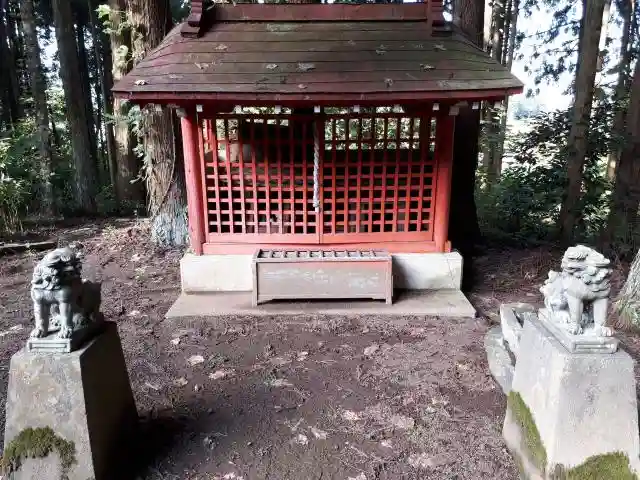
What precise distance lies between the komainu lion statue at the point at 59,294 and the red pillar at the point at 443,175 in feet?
15.0

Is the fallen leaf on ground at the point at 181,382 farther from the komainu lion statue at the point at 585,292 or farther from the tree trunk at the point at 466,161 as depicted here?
the tree trunk at the point at 466,161

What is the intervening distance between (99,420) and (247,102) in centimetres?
373

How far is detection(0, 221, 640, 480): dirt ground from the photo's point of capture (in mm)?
3244

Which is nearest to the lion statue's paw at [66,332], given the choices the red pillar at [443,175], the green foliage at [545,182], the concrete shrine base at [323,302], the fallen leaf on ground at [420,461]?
the fallen leaf on ground at [420,461]

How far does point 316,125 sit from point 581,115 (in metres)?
5.36

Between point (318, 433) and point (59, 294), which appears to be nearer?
point (59, 294)

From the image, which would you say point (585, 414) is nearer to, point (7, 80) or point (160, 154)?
point (160, 154)

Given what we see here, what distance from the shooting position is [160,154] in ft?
26.6

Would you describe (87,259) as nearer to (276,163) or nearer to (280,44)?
(276,163)

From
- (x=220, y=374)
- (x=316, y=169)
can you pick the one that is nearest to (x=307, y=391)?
(x=220, y=374)

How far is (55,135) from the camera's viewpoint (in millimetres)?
18328

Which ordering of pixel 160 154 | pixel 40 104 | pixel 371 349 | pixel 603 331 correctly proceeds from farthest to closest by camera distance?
1. pixel 40 104
2. pixel 160 154
3. pixel 371 349
4. pixel 603 331

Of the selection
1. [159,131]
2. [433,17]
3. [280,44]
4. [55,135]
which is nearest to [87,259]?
[159,131]

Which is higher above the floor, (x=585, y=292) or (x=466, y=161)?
(x=585, y=292)
